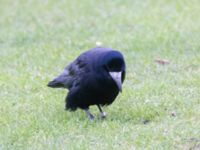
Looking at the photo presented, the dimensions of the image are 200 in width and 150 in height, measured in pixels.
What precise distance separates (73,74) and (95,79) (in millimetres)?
693

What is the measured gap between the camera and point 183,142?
23.1ft

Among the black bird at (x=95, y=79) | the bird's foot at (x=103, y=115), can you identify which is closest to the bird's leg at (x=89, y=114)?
the black bird at (x=95, y=79)

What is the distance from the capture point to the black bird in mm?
7667

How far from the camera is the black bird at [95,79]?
7667mm

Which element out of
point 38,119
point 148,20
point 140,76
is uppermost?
point 38,119

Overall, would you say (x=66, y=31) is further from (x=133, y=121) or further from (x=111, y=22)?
(x=133, y=121)

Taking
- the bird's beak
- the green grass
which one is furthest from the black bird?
the green grass

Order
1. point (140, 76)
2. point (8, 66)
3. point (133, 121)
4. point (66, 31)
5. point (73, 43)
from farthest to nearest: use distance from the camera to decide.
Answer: point (66, 31), point (73, 43), point (8, 66), point (140, 76), point (133, 121)

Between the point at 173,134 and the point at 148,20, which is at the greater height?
the point at 173,134

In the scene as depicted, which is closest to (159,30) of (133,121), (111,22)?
(111,22)

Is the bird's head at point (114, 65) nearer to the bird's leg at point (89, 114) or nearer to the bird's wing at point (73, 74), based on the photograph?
the bird's wing at point (73, 74)

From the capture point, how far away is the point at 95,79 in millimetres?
7781

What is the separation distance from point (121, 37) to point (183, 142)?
5819mm

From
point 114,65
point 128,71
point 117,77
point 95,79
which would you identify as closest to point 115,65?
point 114,65
